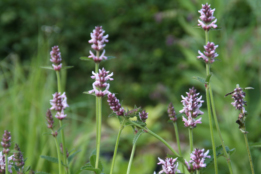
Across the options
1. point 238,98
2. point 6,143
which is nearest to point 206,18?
point 238,98

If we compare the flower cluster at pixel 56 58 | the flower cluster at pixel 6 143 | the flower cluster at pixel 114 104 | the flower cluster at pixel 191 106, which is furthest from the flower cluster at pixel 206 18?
the flower cluster at pixel 6 143

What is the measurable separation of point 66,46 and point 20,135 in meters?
3.61

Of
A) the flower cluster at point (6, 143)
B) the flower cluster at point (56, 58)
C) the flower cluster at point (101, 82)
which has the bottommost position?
the flower cluster at point (6, 143)

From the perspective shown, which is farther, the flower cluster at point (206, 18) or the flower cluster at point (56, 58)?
the flower cluster at point (56, 58)

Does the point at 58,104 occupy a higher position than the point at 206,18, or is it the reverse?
the point at 206,18

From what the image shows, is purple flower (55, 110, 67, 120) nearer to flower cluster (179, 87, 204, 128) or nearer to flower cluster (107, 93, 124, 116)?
flower cluster (107, 93, 124, 116)

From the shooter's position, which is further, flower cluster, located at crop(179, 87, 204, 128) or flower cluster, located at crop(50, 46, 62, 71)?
flower cluster, located at crop(50, 46, 62, 71)

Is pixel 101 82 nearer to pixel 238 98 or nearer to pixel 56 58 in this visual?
pixel 56 58

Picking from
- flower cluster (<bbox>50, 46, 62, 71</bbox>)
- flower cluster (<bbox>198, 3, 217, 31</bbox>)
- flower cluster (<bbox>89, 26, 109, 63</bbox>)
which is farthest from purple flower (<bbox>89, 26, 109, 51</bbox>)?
flower cluster (<bbox>198, 3, 217, 31</bbox>)

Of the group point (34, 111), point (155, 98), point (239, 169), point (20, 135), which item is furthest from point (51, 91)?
point (155, 98)

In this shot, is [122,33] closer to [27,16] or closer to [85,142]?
[27,16]

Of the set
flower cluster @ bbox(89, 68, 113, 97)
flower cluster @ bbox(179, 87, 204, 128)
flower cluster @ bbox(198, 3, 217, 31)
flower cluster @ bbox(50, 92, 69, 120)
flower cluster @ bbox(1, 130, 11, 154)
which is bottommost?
flower cluster @ bbox(1, 130, 11, 154)

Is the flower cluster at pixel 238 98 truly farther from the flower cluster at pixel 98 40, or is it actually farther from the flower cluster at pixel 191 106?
the flower cluster at pixel 98 40

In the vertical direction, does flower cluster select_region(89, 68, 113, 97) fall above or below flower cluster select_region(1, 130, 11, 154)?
above
